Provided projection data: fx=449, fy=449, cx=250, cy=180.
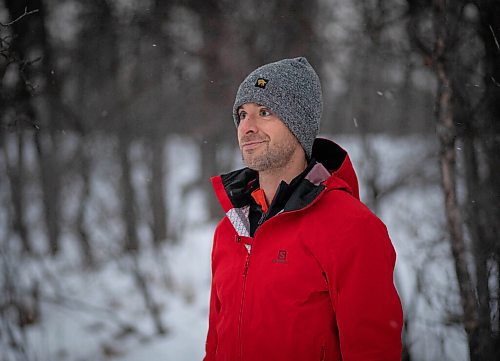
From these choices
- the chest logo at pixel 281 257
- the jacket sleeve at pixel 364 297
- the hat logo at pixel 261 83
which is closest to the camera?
the jacket sleeve at pixel 364 297

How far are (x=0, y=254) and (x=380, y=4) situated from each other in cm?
431

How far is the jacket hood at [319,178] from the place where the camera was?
76.6 inches

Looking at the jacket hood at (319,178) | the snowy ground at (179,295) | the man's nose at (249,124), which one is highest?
the man's nose at (249,124)

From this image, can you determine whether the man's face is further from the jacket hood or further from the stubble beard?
the jacket hood

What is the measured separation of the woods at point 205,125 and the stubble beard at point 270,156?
61.2 inches

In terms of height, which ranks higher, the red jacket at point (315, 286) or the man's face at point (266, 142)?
the man's face at point (266, 142)

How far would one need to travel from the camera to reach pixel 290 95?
6.69 ft

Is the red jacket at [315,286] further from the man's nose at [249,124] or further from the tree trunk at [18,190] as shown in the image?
the tree trunk at [18,190]

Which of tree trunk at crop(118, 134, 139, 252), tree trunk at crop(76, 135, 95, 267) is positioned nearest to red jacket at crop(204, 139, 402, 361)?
tree trunk at crop(76, 135, 95, 267)

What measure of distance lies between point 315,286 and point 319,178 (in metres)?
0.48

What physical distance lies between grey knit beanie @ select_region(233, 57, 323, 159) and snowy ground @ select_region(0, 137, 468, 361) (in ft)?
6.54

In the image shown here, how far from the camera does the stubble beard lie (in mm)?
2004

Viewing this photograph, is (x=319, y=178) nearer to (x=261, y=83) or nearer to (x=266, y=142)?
(x=266, y=142)

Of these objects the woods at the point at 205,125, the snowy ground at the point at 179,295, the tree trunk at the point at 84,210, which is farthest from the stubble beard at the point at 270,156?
the tree trunk at the point at 84,210
